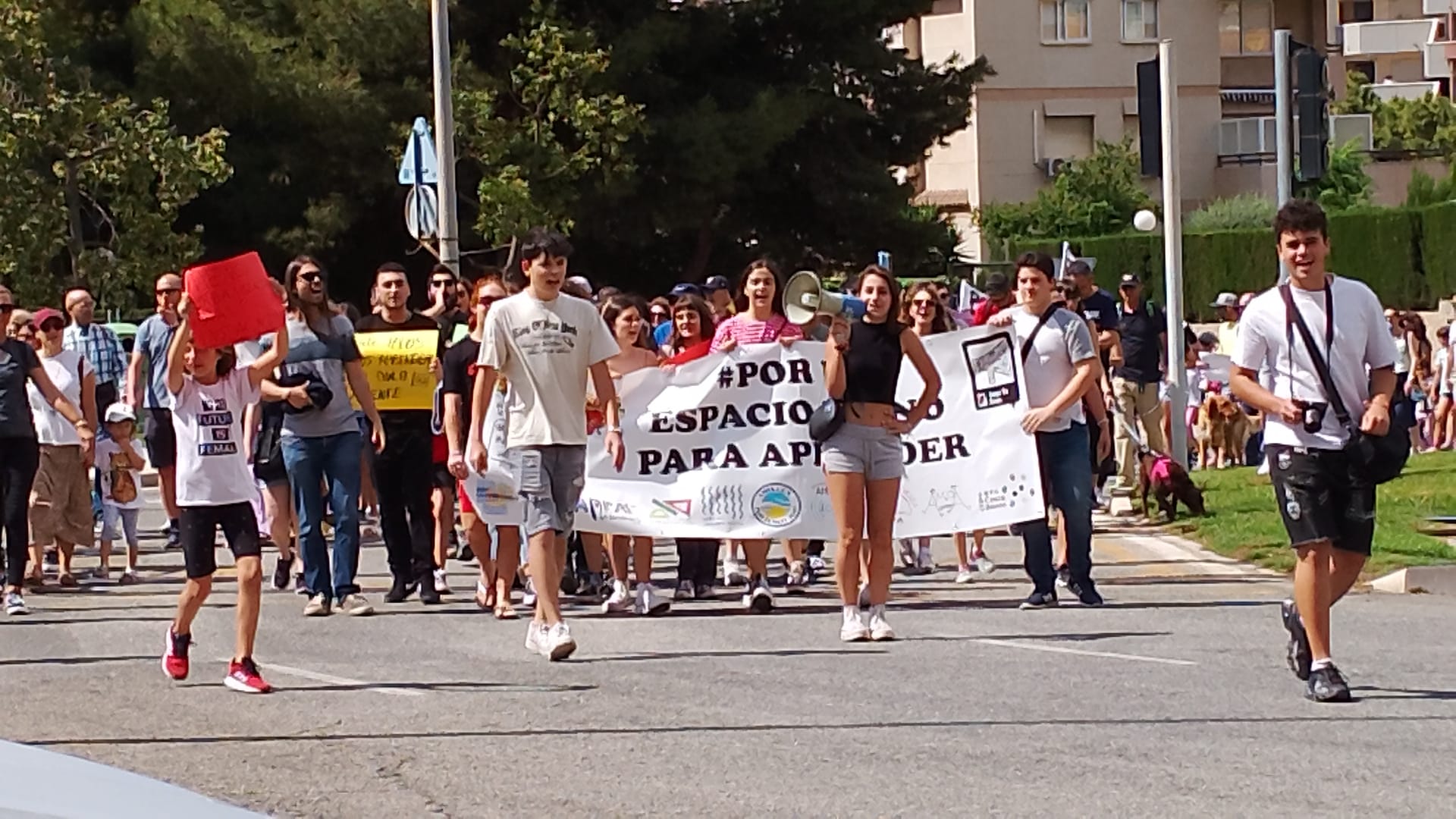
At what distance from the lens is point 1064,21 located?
64.8 m

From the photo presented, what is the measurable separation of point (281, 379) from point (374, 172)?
23346mm

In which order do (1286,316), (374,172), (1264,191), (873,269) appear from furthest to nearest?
(1264,191), (374,172), (873,269), (1286,316)

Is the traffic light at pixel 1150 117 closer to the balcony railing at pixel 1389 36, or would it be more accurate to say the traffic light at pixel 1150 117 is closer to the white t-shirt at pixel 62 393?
the white t-shirt at pixel 62 393

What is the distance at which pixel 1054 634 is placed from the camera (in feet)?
38.1

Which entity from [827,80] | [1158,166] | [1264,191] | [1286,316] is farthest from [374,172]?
[1264,191]

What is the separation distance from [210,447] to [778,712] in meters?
2.78

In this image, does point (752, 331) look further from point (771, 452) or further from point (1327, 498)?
point (1327, 498)

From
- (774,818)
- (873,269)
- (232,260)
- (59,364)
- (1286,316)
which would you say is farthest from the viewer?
(59,364)

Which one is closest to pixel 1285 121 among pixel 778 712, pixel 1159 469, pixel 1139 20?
pixel 1159 469

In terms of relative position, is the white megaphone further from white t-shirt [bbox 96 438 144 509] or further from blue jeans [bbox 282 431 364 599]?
white t-shirt [bbox 96 438 144 509]

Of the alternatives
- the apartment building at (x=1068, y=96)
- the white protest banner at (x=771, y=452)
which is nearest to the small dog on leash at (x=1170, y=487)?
the white protest banner at (x=771, y=452)

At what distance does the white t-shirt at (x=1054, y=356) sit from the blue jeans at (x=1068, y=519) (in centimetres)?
16

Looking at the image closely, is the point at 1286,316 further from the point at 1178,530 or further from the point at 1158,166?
the point at 1158,166

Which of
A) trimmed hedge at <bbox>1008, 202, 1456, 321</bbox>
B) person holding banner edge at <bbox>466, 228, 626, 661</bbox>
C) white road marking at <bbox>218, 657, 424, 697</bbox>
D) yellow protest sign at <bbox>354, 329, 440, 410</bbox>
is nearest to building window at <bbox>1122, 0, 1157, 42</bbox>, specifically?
trimmed hedge at <bbox>1008, 202, 1456, 321</bbox>
